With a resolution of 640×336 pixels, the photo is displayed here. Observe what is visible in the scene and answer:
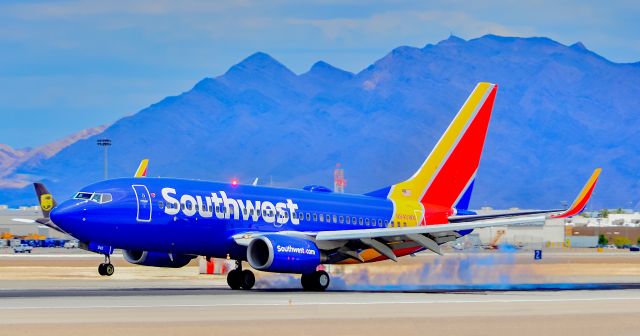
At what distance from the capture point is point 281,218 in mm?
51469

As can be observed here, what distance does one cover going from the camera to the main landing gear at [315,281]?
49031 mm

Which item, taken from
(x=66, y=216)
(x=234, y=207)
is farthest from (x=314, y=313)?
(x=234, y=207)

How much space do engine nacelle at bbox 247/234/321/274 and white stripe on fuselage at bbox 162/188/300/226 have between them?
2224mm

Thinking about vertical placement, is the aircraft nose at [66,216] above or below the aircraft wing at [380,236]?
above

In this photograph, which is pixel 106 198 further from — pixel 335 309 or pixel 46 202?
pixel 46 202

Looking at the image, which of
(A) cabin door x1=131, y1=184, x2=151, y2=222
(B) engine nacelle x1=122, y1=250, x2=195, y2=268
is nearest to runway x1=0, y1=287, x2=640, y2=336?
(A) cabin door x1=131, y1=184, x2=151, y2=222

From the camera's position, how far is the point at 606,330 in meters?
29.1

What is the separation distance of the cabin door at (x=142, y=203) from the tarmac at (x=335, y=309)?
9.75ft

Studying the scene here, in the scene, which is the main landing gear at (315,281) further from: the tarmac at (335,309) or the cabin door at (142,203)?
the cabin door at (142,203)

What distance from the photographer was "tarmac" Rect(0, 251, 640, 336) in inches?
1136

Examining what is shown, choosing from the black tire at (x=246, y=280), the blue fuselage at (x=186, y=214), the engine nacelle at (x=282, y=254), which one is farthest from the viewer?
the black tire at (x=246, y=280)

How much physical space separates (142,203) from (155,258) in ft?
15.8

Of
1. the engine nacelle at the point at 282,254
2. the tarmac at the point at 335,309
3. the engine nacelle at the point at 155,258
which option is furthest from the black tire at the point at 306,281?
the engine nacelle at the point at 155,258

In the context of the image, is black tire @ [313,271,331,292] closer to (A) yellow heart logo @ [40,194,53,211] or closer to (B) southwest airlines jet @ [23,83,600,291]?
(B) southwest airlines jet @ [23,83,600,291]
